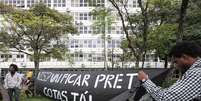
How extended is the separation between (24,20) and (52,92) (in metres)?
27.1

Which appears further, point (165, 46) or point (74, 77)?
point (165, 46)

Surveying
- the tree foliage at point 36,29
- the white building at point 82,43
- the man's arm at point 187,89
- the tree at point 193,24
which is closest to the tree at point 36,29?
the tree foliage at point 36,29

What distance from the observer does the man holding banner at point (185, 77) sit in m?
4.78

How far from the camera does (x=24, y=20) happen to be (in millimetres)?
37312

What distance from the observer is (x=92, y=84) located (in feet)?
28.0

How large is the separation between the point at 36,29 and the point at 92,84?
94.8ft

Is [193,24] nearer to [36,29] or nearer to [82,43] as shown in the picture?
[36,29]

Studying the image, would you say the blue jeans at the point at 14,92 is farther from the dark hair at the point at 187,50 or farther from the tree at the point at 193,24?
the tree at the point at 193,24

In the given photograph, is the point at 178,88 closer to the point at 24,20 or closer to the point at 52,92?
the point at 52,92

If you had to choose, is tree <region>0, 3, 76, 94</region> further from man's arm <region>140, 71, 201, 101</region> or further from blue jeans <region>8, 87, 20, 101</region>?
man's arm <region>140, 71, 201, 101</region>

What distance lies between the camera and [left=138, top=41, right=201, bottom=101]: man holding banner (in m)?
4.78

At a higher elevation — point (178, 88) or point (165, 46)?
point (178, 88)

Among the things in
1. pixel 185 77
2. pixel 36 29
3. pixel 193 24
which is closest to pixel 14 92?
pixel 185 77

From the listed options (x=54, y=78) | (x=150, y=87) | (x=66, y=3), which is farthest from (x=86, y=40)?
(x=150, y=87)
